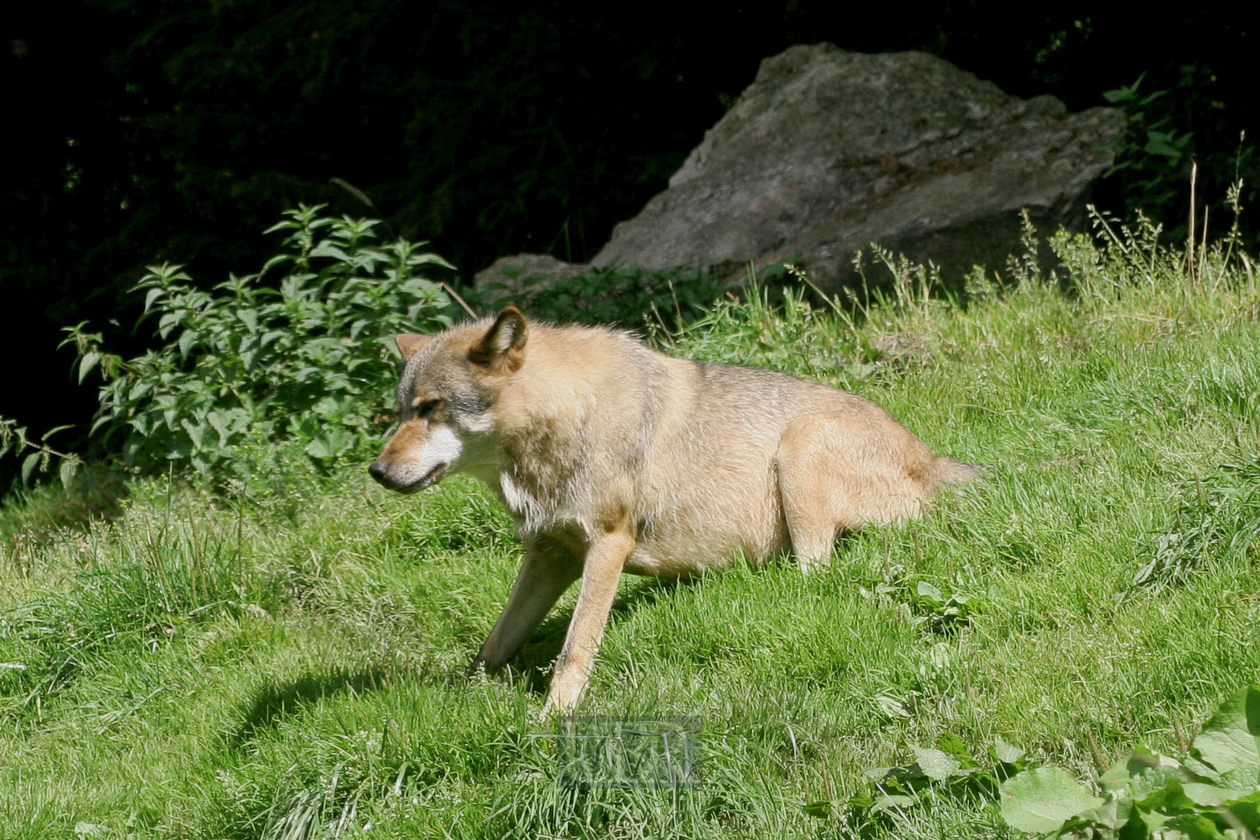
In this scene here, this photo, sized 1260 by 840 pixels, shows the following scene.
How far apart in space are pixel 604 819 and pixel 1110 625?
6.92 ft

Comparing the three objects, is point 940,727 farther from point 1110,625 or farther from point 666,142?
point 666,142

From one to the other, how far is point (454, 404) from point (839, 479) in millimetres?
1936

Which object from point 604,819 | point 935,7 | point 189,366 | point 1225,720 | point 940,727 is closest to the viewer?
point 1225,720

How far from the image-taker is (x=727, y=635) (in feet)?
16.8

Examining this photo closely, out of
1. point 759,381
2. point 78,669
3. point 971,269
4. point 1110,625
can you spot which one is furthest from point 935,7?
point 78,669

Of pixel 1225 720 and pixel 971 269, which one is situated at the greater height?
pixel 1225 720

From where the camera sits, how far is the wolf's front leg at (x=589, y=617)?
200 inches

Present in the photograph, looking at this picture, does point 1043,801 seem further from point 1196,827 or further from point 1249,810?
point 1249,810

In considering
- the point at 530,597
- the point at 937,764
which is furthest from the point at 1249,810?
the point at 530,597

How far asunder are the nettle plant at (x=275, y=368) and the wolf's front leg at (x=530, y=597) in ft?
8.78

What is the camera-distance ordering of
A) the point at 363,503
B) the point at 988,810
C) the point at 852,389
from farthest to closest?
1. the point at 852,389
2. the point at 363,503
3. the point at 988,810

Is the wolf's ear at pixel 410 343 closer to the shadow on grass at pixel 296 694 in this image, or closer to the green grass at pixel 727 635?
the green grass at pixel 727 635

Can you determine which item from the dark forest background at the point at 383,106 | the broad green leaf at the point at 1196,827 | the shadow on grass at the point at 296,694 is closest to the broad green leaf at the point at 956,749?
the broad green leaf at the point at 1196,827

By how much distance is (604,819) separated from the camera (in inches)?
156
